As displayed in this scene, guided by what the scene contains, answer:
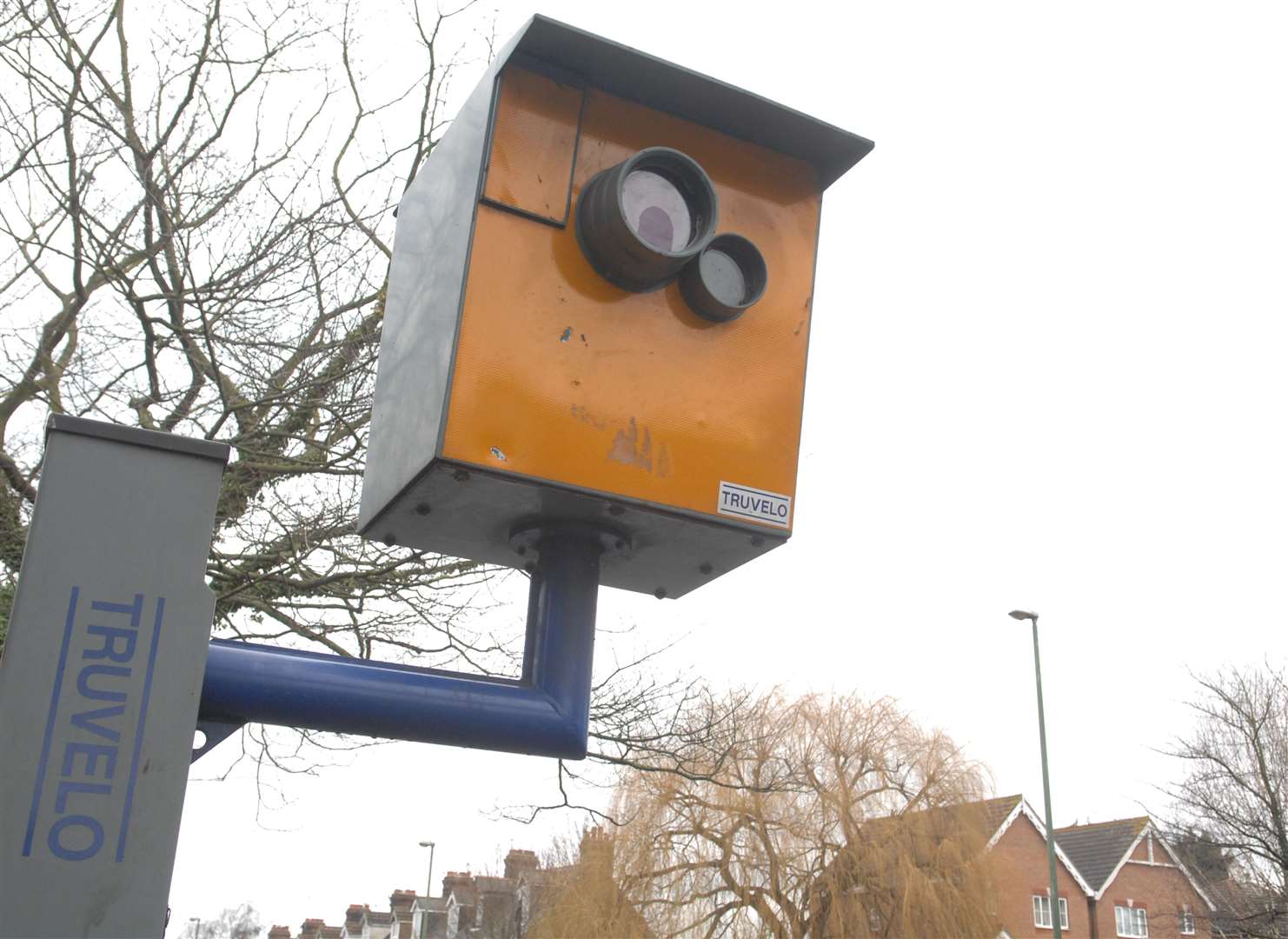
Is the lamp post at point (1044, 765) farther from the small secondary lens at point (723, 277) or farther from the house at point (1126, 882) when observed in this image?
the small secondary lens at point (723, 277)

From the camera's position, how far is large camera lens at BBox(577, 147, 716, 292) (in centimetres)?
170

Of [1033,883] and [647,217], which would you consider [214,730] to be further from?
[1033,883]

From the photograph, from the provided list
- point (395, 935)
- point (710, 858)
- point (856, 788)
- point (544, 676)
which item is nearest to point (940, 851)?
point (856, 788)

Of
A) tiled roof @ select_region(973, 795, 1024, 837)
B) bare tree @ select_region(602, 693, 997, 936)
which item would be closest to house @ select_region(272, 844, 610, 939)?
bare tree @ select_region(602, 693, 997, 936)

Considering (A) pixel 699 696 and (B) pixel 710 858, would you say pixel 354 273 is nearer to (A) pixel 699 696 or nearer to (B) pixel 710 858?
(A) pixel 699 696

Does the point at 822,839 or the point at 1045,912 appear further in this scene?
the point at 1045,912

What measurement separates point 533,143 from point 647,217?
0.66 feet

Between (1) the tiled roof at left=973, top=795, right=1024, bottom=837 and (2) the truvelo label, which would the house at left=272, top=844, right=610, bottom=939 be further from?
(2) the truvelo label

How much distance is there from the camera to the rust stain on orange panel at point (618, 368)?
1.62 metres

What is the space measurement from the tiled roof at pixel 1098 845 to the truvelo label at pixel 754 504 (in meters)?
33.8

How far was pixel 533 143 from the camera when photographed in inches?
70.4

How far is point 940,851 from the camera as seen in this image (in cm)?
1956

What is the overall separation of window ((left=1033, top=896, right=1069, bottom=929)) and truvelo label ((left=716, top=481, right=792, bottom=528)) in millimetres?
32277

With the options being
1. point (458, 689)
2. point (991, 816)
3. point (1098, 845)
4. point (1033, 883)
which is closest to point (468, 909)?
point (1033, 883)
